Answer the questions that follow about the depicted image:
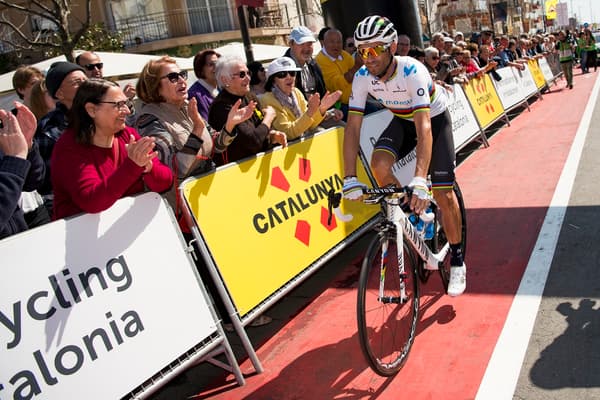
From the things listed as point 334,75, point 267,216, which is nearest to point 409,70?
point 267,216

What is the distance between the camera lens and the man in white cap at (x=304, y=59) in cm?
669

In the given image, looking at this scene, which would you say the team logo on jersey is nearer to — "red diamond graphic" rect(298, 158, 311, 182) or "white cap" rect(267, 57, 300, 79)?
"red diamond graphic" rect(298, 158, 311, 182)

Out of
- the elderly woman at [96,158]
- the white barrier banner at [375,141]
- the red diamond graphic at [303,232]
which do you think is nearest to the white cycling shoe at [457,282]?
the red diamond graphic at [303,232]

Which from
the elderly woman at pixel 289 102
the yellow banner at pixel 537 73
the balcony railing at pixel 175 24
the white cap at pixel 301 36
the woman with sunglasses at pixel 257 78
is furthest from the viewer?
the balcony railing at pixel 175 24

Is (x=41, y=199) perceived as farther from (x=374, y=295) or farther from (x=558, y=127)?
(x=558, y=127)

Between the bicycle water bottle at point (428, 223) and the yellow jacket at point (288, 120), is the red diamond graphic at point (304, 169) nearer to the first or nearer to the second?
the yellow jacket at point (288, 120)

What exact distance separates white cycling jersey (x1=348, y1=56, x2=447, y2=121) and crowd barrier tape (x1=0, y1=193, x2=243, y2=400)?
1.70 metres

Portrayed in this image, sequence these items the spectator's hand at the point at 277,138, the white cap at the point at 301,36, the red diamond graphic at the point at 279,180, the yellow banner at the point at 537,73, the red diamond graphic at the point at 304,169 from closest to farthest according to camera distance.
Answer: the red diamond graphic at the point at 279,180
the spectator's hand at the point at 277,138
the red diamond graphic at the point at 304,169
the white cap at the point at 301,36
the yellow banner at the point at 537,73

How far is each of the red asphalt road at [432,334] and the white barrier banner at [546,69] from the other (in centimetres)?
1510

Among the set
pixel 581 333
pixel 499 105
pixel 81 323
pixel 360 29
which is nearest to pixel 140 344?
pixel 81 323

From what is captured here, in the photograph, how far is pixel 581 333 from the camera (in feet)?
11.6

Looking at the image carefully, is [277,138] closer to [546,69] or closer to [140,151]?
[140,151]

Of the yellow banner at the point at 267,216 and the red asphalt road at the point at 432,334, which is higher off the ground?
the yellow banner at the point at 267,216

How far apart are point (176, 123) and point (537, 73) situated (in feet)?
58.0
